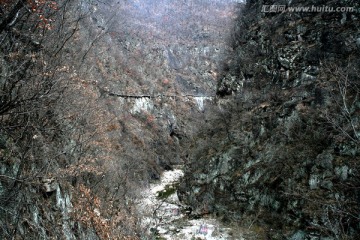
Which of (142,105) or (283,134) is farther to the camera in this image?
(142,105)

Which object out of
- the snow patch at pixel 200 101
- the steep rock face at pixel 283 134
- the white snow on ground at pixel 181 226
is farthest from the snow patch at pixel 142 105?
the white snow on ground at pixel 181 226

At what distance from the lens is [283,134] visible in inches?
877

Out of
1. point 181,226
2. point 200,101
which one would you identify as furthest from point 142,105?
point 181,226

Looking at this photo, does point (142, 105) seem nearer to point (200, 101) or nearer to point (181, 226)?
point (200, 101)

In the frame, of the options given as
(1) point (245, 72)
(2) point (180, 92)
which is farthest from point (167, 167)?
(2) point (180, 92)

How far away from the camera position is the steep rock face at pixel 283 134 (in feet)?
55.9

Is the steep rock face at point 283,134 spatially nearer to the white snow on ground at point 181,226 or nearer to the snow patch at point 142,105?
the white snow on ground at point 181,226

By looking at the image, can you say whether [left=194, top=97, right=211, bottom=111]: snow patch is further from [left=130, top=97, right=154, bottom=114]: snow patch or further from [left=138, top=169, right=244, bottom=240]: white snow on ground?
[left=138, top=169, right=244, bottom=240]: white snow on ground

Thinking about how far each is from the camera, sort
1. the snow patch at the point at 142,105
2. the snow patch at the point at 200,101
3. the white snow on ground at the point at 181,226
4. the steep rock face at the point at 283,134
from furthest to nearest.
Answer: the snow patch at the point at 200,101 → the snow patch at the point at 142,105 → the white snow on ground at the point at 181,226 → the steep rock face at the point at 283,134

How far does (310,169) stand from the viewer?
18.5 meters

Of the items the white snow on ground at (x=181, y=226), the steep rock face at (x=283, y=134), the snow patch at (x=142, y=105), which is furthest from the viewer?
the snow patch at (x=142, y=105)

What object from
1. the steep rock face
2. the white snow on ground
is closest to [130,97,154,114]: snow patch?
the steep rock face

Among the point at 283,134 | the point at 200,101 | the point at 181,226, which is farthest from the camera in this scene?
the point at 200,101

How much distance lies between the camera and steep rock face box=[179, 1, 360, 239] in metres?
17.0
